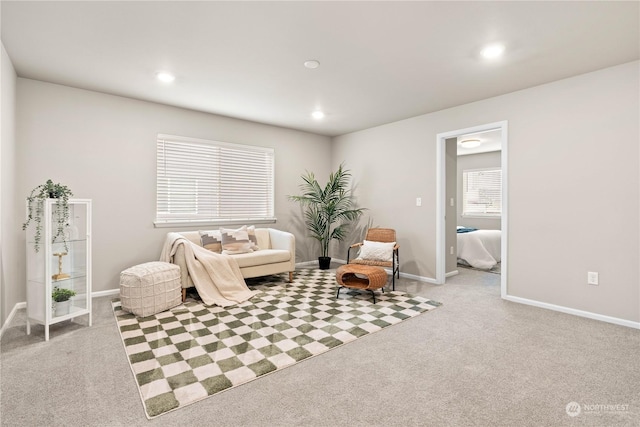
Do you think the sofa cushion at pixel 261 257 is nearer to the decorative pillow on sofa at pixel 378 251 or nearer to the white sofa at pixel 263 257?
the white sofa at pixel 263 257

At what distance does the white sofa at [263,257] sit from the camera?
3635mm

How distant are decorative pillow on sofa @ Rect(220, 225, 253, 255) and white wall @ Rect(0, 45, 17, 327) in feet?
6.83

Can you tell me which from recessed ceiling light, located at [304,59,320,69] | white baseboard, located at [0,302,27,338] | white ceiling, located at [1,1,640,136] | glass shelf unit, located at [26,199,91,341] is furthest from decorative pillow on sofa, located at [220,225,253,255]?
recessed ceiling light, located at [304,59,320,69]

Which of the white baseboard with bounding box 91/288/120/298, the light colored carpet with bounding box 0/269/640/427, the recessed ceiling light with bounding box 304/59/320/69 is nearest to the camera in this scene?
the light colored carpet with bounding box 0/269/640/427

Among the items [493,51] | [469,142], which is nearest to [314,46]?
[493,51]

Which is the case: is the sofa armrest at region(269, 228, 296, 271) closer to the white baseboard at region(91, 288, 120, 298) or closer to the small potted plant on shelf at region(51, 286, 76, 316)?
the white baseboard at region(91, 288, 120, 298)

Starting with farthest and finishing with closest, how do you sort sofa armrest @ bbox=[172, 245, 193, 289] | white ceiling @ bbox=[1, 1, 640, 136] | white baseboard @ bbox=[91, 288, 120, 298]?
white baseboard @ bbox=[91, 288, 120, 298] → sofa armrest @ bbox=[172, 245, 193, 289] → white ceiling @ bbox=[1, 1, 640, 136]

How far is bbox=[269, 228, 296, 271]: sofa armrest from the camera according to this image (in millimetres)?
4582

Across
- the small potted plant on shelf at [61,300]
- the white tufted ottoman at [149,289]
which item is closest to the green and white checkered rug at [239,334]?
the white tufted ottoman at [149,289]

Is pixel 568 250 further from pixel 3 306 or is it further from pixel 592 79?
pixel 3 306

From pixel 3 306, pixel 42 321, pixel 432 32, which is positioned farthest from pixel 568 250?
pixel 3 306

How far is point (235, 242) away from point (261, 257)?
1.42ft

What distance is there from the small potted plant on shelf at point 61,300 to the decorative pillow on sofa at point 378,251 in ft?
10.6

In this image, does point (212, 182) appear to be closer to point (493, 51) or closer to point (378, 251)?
point (378, 251)
